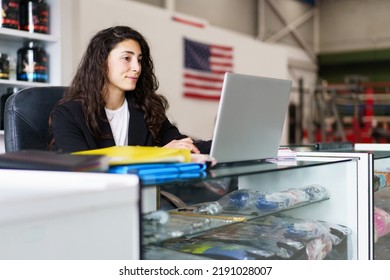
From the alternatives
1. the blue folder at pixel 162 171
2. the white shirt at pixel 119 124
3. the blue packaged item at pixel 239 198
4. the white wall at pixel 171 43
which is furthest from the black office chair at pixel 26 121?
the white wall at pixel 171 43

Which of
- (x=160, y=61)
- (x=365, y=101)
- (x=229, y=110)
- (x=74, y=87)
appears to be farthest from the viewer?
(x=365, y=101)

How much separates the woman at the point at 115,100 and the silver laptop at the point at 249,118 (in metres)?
0.54

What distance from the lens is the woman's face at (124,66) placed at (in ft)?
7.02

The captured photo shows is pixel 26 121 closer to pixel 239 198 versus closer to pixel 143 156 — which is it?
pixel 239 198

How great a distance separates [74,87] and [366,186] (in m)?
1.19

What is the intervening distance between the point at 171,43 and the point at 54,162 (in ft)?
18.1

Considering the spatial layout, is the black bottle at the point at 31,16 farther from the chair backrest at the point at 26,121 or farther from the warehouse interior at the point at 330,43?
the warehouse interior at the point at 330,43

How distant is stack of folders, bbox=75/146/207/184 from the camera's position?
1049 mm

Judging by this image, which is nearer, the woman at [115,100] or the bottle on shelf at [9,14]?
the woman at [115,100]

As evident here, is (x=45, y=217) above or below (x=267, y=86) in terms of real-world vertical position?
below

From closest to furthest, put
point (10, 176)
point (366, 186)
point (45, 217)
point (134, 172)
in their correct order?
point (45, 217) → point (134, 172) → point (10, 176) → point (366, 186)

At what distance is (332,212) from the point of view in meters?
1.87
